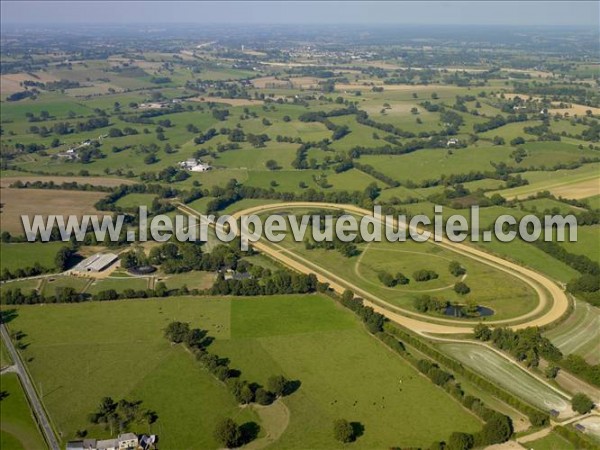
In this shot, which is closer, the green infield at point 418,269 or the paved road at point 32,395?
the paved road at point 32,395

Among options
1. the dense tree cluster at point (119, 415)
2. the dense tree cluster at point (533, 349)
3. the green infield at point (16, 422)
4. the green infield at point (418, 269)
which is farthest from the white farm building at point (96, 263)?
the dense tree cluster at point (533, 349)

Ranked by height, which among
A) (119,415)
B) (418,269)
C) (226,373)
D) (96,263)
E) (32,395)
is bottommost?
(32,395)

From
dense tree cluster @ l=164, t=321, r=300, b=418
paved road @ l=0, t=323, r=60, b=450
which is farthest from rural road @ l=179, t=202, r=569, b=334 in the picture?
paved road @ l=0, t=323, r=60, b=450

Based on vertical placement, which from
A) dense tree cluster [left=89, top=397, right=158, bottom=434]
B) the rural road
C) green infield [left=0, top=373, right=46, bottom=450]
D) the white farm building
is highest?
the rural road

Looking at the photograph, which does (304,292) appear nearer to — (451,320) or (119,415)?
(451,320)

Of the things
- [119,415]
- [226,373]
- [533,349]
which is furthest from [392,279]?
[119,415]

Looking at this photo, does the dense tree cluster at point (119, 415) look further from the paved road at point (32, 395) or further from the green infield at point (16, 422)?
the green infield at point (16, 422)

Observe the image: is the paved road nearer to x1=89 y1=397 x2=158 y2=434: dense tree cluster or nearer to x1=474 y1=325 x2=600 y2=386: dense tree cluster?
x1=89 y1=397 x2=158 y2=434: dense tree cluster
